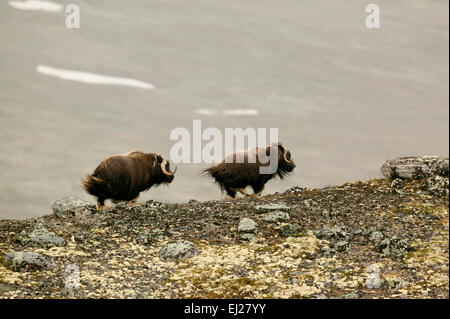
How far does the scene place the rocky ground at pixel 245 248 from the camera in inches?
460

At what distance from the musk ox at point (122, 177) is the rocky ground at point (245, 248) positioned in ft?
3.30

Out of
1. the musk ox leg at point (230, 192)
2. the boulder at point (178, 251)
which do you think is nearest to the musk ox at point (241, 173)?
the musk ox leg at point (230, 192)

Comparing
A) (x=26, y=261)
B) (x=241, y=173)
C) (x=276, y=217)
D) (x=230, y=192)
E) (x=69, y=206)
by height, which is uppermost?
(x=241, y=173)

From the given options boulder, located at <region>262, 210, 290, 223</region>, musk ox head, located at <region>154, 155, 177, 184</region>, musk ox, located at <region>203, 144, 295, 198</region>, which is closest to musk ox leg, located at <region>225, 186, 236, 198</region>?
musk ox, located at <region>203, 144, 295, 198</region>

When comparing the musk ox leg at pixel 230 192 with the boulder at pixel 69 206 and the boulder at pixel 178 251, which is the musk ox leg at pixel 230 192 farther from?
the boulder at pixel 178 251

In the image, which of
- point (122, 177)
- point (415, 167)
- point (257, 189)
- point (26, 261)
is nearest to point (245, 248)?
point (26, 261)

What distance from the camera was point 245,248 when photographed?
1358cm

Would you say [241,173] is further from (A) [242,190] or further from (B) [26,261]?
(B) [26,261]

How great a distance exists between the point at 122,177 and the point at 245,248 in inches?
219

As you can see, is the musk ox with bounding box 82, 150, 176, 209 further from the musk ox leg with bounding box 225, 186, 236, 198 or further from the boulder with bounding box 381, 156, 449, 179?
the boulder with bounding box 381, 156, 449, 179

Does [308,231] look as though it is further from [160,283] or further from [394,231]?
[160,283]

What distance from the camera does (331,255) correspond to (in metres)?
12.9

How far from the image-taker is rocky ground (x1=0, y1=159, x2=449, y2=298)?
38.3 feet
